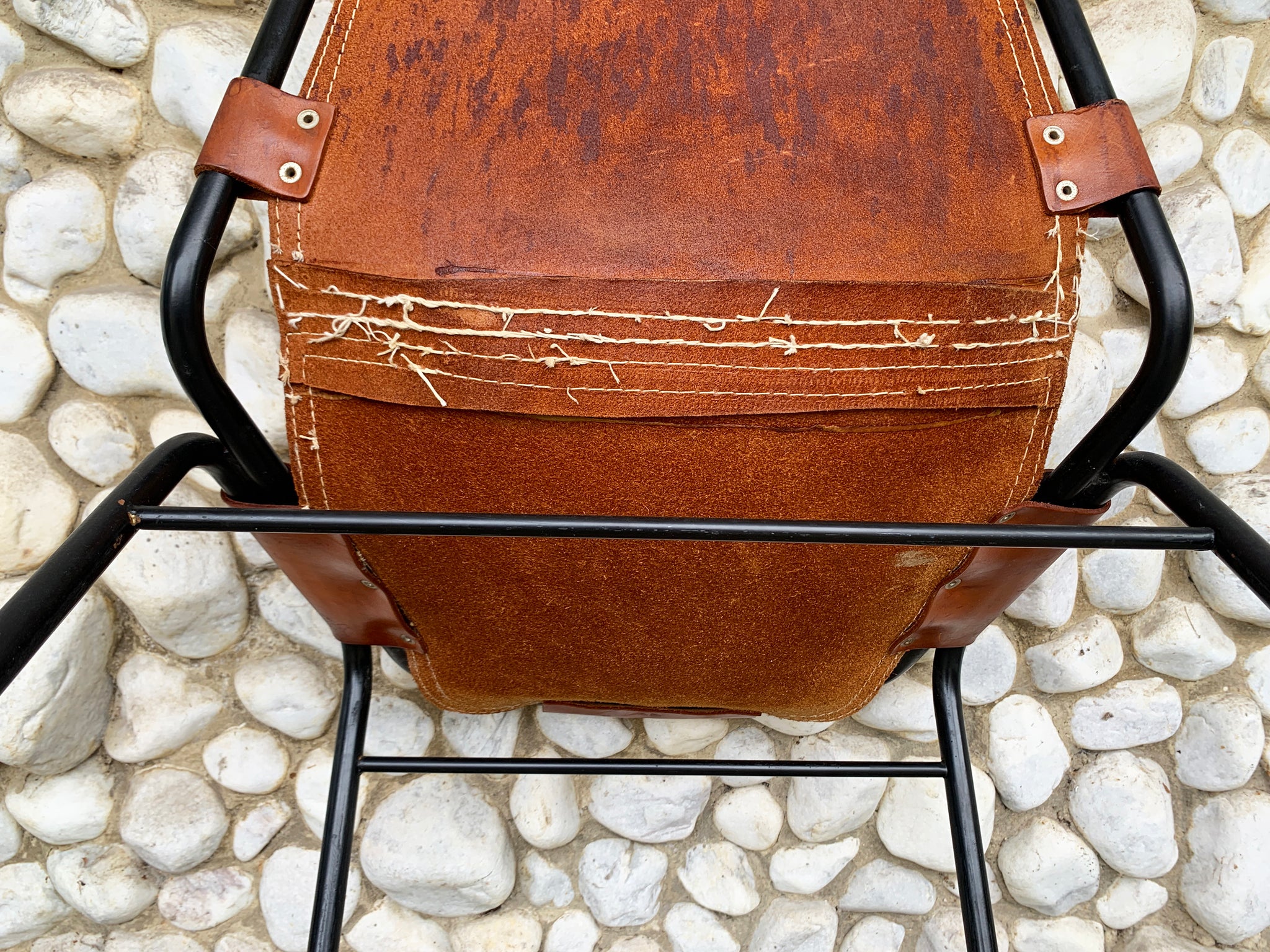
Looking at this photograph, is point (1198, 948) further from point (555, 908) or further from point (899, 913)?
point (555, 908)

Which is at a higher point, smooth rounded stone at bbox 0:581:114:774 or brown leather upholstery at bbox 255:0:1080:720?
brown leather upholstery at bbox 255:0:1080:720

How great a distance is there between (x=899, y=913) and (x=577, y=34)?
96cm

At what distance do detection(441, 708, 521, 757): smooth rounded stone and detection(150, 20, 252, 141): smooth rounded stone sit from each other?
612 millimetres

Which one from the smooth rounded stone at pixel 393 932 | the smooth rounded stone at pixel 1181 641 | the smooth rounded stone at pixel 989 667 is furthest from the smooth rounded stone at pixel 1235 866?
the smooth rounded stone at pixel 393 932

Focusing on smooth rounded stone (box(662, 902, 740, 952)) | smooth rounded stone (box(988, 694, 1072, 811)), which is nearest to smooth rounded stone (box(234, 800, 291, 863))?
smooth rounded stone (box(662, 902, 740, 952))

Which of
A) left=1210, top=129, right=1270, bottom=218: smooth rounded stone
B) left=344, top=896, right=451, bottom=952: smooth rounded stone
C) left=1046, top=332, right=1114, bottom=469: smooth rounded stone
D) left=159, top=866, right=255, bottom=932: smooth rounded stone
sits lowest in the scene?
left=344, top=896, right=451, bottom=952: smooth rounded stone

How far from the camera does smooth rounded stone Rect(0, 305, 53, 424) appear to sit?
80 cm

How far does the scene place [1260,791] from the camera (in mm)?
935

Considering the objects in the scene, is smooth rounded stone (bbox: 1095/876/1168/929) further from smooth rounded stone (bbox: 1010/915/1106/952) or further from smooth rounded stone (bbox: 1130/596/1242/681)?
smooth rounded stone (bbox: 1130/596/1242/681)

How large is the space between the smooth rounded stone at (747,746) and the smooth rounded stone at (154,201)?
712 mm

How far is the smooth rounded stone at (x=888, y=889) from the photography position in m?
0.97

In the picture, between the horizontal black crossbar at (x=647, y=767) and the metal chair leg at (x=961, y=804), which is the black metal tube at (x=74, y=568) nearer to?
the horizontal black crossbar at (x=647, y=767)

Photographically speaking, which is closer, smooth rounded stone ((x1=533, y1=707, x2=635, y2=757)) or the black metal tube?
the black metal tube

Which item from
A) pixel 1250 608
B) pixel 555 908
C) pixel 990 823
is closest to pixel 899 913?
pixel 990 823
